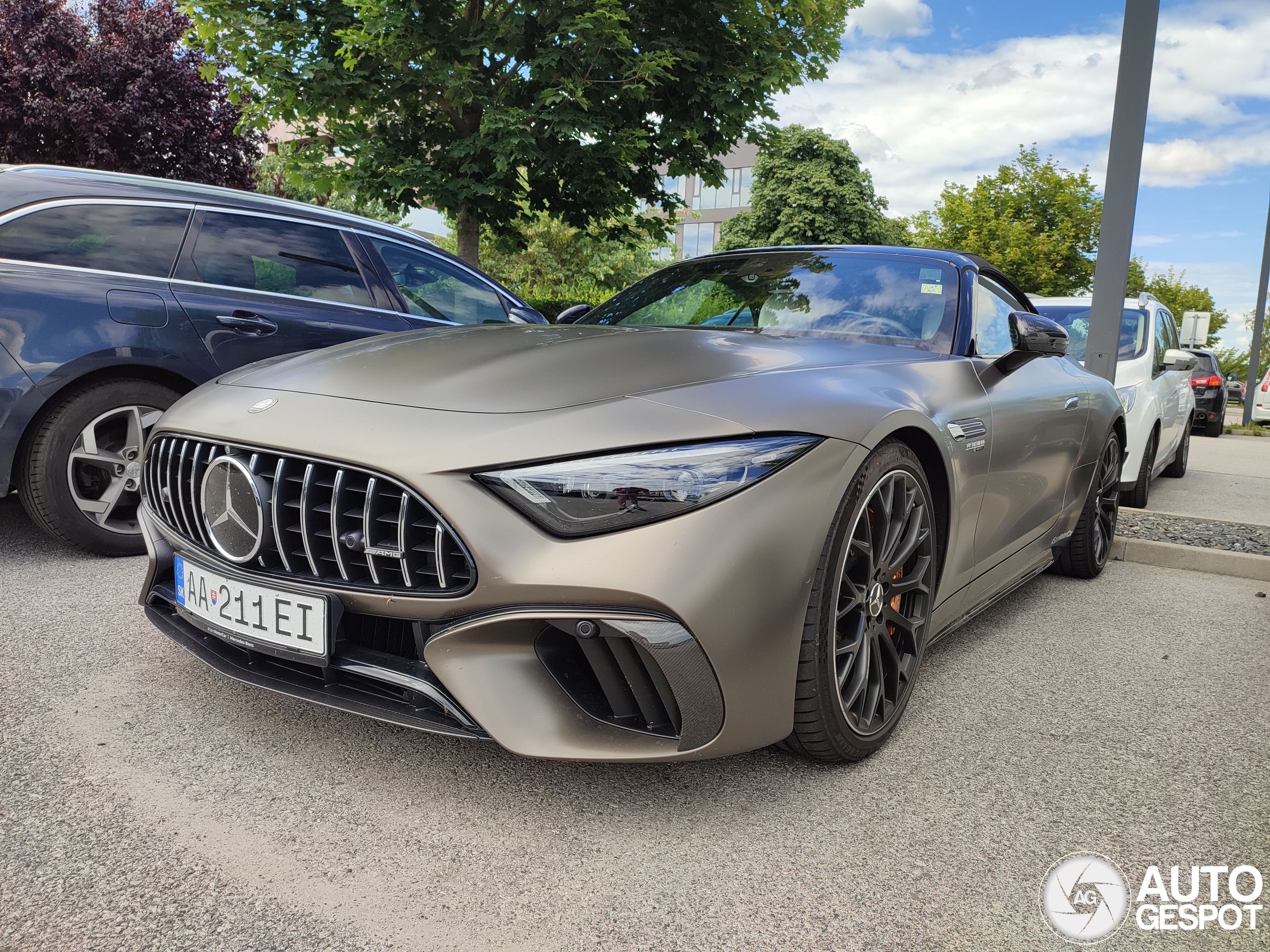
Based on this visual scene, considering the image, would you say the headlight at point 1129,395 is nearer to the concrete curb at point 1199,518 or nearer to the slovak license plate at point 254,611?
the concrete curb at point 1199,518

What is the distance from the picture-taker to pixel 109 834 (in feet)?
6.08

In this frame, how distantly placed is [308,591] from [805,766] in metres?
1.25

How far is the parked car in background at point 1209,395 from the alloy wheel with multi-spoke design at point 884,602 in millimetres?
15805

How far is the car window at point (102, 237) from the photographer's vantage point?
142 inches

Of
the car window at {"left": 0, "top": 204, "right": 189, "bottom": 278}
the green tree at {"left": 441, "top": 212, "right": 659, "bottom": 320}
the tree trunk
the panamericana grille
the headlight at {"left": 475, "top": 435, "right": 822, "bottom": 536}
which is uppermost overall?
the green tree at {"left": 441, "top": 212, "right": 659, "bottom": 320}

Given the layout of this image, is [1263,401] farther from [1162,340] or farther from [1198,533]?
[1198,533]

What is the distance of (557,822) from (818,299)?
6.28 ft

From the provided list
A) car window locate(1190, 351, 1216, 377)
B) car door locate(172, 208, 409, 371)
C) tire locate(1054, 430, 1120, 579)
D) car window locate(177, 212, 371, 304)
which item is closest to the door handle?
car door locate(172, 208, 409, 371)

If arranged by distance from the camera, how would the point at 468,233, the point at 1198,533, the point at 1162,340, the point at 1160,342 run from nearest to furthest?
the point at 1198,533, the point at 1160,342, the point at 1162,340, the point at 468,233

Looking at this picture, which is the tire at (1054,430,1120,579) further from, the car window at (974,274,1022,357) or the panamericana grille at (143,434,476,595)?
the panamericana grille at (143,434,476,595)

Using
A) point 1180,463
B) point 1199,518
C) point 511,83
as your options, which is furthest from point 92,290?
point 1180,463

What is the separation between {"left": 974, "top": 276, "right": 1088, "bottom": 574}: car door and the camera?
2990 mm

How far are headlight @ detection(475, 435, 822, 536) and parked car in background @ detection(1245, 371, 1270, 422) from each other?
70.1 ft

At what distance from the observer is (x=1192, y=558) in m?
4.84
